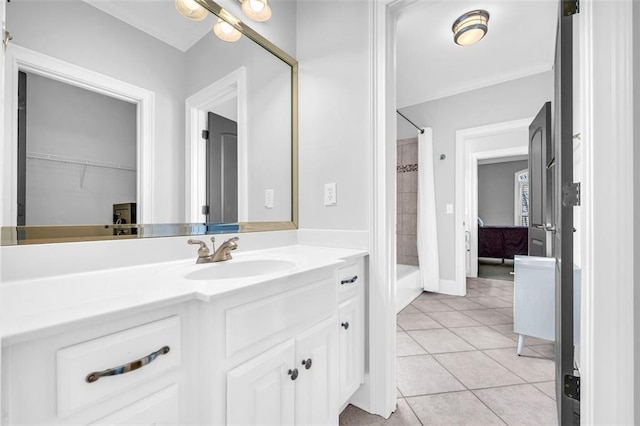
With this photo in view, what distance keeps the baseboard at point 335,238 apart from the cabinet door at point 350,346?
27 cm

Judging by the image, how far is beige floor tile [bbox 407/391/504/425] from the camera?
1.36 m

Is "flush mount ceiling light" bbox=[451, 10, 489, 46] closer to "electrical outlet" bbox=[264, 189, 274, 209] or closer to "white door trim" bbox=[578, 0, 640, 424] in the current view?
"white door trim" bbox=[578, 0, 640, 424]

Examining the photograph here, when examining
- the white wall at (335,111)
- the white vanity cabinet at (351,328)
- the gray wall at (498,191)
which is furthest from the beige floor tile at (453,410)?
the gray wall at (498,191)

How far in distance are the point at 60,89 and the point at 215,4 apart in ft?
2.66

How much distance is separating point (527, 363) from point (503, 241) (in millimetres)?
3995

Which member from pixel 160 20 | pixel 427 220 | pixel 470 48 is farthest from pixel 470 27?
pixel 160 20

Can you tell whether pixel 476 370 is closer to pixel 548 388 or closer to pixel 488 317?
pixel 548 388

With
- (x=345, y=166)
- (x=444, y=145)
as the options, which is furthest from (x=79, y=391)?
(x=444, y=145)

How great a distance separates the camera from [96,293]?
729mm

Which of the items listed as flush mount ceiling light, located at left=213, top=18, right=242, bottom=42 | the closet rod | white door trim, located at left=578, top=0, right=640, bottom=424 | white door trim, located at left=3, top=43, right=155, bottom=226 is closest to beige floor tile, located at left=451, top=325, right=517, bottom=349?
white door trim, located at left=578, top=0, right=640, bottom=424

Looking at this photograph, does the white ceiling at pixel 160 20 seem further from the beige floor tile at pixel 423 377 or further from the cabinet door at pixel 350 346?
the beige floor tile at pixel 423 377

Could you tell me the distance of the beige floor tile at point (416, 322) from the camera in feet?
8.01

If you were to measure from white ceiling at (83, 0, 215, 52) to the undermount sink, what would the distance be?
3.22 feet

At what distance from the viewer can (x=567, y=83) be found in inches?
44.1
